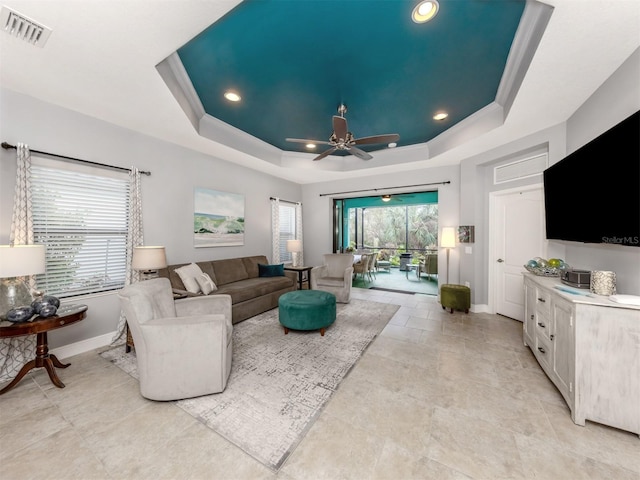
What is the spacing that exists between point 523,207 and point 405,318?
8.46ft

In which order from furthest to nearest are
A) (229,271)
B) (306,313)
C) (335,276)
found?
1. (335,276)
2. (229,271)
3. (306,313)

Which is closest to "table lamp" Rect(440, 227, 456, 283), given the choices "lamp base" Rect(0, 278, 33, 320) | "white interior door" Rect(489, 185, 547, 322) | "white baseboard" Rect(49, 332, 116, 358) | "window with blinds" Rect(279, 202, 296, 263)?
"white interior door" Rect(489, 185, 547, 322)

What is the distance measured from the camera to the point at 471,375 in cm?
241

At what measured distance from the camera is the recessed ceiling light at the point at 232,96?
3.04 meters

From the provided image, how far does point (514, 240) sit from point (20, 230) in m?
6.44

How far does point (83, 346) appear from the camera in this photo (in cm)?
291

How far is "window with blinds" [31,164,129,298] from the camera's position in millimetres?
2693

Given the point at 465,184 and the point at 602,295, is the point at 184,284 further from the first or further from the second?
the point at 465,184

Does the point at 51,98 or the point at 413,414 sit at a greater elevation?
the point at 51,98

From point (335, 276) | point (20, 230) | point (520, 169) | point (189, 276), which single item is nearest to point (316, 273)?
point (335, 276)

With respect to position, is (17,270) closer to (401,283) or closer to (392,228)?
(401,283)

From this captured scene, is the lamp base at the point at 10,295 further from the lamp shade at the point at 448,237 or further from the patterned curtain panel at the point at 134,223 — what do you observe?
the lamp shade at the point at 448,237

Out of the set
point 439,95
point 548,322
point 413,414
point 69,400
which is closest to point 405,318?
point 548,322

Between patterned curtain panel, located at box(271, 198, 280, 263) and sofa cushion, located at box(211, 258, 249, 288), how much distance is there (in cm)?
110
